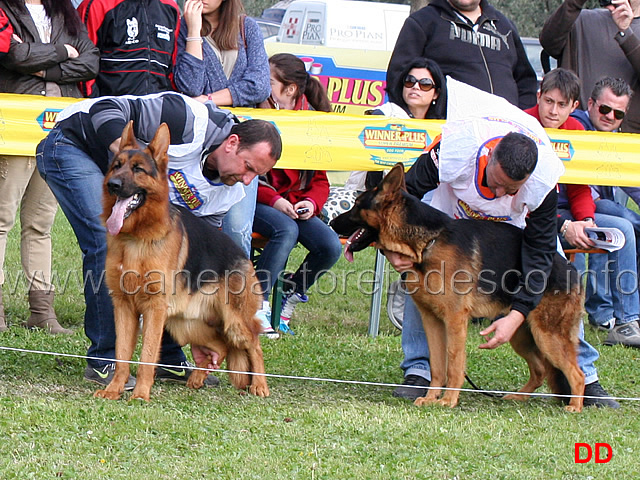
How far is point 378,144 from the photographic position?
729 centimetres

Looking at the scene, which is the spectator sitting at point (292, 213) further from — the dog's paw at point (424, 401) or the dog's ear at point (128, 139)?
the dog's ear at point (128, 139)

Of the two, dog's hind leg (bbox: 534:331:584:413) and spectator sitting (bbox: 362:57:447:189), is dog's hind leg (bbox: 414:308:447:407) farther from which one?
spectator sitting (bbox: 362:57:447:189)

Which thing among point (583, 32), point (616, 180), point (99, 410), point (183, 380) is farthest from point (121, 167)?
point (583, 32)

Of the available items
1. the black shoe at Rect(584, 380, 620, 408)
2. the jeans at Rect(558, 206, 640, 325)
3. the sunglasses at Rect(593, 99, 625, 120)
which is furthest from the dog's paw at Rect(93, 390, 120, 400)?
the sunglasses at Rect(593, 99, 625, 120)

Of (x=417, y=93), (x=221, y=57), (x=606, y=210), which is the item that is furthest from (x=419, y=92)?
(x=606, y=210)

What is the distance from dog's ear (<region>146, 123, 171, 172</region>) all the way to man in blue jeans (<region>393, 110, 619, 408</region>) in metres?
1.63

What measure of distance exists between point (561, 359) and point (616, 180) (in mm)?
2996

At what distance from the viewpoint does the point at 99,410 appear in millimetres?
4422

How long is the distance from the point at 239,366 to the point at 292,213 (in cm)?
194

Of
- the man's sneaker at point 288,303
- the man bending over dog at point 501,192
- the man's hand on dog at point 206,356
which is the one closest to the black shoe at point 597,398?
the man bending over dog at point 501,192

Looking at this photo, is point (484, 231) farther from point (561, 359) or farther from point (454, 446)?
point (454, 446)

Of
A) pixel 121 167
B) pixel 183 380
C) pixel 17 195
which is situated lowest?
pixel 183 380

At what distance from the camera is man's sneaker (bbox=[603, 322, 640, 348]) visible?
7.52 meters

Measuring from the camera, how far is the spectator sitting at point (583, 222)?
718cm
